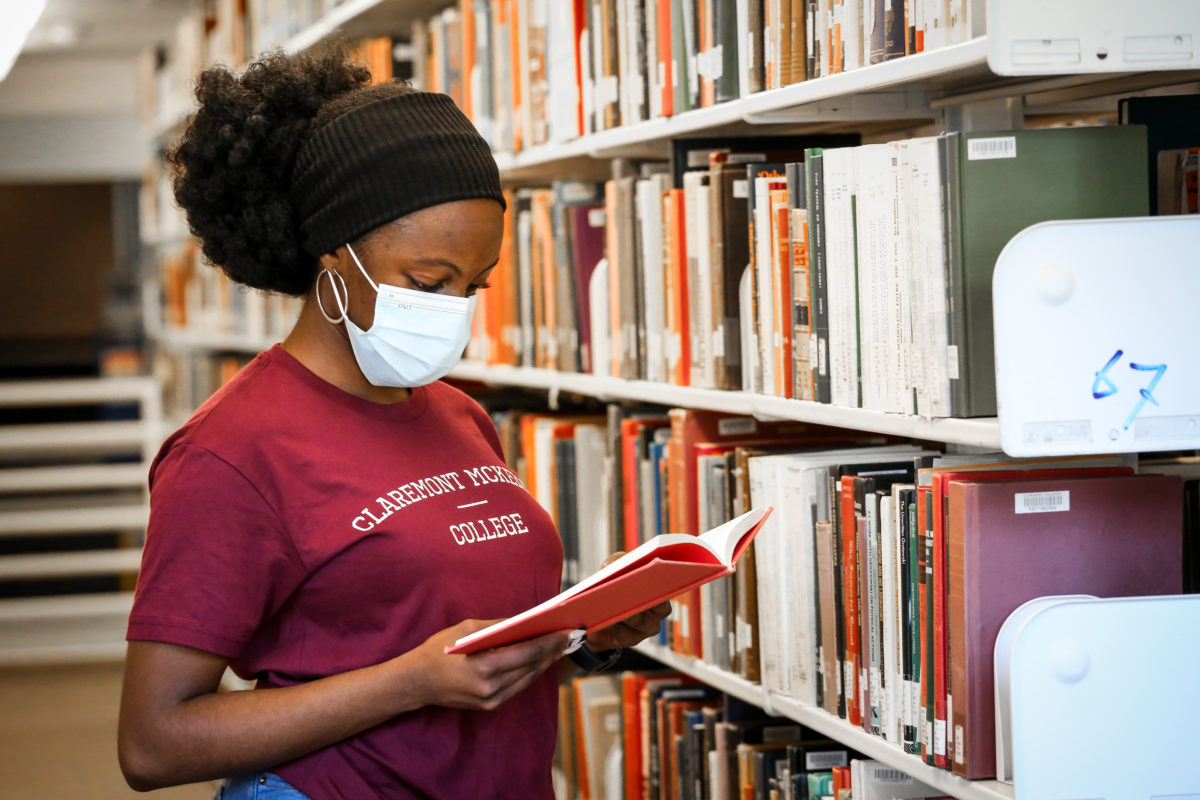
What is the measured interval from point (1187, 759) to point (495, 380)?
182cm

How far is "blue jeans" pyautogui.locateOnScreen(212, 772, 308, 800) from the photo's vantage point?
1329mm

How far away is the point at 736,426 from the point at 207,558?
3.25ft

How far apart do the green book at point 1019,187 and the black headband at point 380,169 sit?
1.69 ft

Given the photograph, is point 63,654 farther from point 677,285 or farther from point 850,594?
point 850,594

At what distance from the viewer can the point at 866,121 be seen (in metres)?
1.91

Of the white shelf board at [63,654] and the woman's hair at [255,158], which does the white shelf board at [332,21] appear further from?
the white shelf board at [63,654]

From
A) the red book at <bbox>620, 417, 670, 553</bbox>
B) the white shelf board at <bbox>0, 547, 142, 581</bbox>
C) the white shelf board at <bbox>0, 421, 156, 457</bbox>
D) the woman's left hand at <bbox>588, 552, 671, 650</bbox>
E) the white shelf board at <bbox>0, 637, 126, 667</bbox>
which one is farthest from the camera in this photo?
the white shelf board at <bbox>0, 421, 156, 457</bbox>

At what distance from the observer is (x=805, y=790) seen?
1.79 meters

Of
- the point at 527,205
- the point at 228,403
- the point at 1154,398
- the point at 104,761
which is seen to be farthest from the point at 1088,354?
the point at 104,761

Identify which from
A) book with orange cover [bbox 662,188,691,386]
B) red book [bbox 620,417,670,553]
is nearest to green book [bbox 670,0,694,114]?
book with orange cover [bbox 662,188,691,386]

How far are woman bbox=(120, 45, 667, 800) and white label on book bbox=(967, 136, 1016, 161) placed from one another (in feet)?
1.71

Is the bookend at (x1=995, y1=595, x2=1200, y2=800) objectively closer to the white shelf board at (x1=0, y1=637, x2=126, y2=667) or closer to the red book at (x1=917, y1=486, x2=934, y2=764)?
the red book at (x1=917, y1=486, x2=934, y2=764)

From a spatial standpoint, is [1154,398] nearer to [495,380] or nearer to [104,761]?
[495,380]

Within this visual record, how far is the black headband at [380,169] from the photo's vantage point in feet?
4.54
